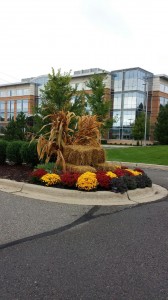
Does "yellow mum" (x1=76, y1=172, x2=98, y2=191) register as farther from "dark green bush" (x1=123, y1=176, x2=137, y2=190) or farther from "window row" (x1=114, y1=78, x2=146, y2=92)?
"window row" (x1=114, y1=78, x2=146, y2=92)

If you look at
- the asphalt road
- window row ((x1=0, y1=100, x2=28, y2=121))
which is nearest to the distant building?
window row ((x1=0, y1=100, x2=28, y2=121))

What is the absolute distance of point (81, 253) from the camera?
12.4 ft

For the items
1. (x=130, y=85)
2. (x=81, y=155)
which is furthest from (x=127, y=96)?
(x=81, y=155)

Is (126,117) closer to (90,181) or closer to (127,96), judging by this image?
(127,96)

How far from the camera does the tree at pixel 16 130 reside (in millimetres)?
12406

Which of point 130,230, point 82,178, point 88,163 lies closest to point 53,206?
point 82,178

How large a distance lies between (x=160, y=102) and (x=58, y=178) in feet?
192

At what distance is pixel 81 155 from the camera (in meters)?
8.23

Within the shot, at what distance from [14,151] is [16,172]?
138 cm

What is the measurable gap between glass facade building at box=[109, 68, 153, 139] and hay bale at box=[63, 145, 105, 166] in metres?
51.1

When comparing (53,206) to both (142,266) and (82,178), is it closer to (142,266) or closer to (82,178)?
(82,178)

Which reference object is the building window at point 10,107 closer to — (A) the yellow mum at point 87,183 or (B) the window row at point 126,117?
(B) the window row at point 126,117

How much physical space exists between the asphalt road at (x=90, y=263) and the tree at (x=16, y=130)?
8.01 meters

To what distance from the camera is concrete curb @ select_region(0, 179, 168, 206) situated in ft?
21.0
